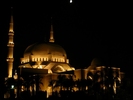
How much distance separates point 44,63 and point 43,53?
81.3 inches

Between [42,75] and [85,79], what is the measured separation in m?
8.70

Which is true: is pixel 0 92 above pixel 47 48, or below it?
below

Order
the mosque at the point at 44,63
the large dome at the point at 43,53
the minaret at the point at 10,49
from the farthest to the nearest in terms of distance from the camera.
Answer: the large dome at the point at 43,53, the minaret at the point at 10,49, the mosque at the point at 44,63

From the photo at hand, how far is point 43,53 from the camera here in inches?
2653

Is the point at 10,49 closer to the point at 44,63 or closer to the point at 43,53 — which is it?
the point at 43,53

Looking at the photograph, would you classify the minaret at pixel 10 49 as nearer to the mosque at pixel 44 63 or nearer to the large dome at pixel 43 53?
the mosque at pixel 44 63

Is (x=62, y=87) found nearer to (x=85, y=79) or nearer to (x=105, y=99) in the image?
(x=85, y=79)

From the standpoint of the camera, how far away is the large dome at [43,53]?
67.1 m

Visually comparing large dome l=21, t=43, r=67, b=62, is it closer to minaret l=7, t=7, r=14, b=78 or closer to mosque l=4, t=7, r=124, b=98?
mosque l=4, t=7, r=124, b=98

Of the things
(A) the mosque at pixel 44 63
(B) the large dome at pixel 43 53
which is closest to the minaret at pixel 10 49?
(A) the mosque at pixel 44 63

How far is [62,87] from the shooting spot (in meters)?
54.8

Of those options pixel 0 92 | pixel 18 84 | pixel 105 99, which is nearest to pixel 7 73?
pixel 18 84

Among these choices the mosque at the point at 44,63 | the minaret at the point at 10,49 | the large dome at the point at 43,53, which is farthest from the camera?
the large dome at the point at 43,53

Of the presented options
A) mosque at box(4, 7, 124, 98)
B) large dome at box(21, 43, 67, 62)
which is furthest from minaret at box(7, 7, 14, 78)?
large dome at box(21, 43, 67, 62)
